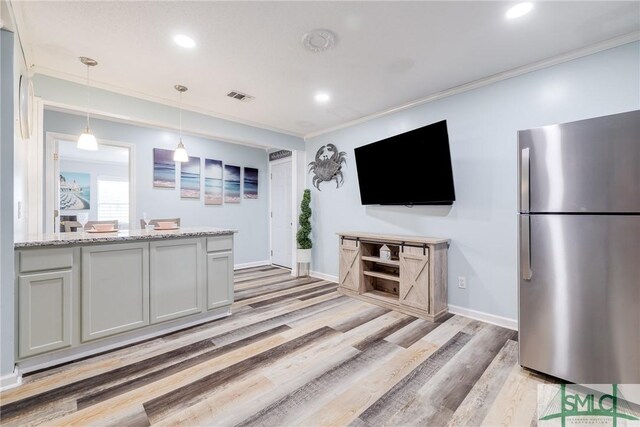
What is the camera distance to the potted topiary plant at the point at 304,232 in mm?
4801

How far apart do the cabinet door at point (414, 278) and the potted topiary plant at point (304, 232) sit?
1.94m

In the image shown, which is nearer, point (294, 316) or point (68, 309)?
point (68, 309)

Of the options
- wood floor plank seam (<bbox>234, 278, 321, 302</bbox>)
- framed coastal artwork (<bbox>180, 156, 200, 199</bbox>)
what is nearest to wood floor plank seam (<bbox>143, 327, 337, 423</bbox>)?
wood floor plank seam (<bbox>234, 278, 321, 302</bbox>)

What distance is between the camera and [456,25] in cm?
209

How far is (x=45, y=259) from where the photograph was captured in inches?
80.7

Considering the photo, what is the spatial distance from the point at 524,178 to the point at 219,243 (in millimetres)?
2771

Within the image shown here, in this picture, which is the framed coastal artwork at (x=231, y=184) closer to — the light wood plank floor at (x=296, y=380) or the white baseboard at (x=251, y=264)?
the white baseboard at (x=251, y=264)

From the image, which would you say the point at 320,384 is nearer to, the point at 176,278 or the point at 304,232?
the point at 176,278

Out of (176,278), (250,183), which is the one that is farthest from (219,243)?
(250,183)

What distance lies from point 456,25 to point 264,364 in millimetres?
2893

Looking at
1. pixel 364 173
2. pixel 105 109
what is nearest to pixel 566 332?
pixel 364 173

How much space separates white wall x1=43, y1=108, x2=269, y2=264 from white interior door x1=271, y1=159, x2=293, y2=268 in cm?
19

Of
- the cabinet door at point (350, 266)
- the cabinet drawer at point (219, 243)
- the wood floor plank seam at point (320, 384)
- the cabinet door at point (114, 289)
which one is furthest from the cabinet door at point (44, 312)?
the cabinet door at point (350, 266)

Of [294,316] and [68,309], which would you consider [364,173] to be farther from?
[68,309]
